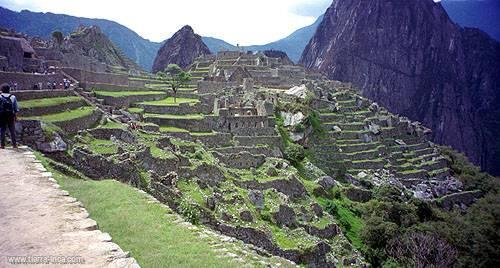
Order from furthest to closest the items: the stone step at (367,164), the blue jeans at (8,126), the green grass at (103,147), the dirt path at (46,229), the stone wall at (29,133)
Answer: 1. the stone step at (367,164)
2. the green grass at (103,147)
3. the stone wall at (29,133)
4. the blue jeans at (8,126)
5. the dirt path at (46,229)

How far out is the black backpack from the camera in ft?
43.0

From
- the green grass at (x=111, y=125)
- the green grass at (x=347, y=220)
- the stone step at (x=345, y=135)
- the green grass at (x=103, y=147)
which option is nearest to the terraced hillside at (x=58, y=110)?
the green grass at (x=111, y=125)

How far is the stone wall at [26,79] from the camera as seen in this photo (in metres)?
25.2

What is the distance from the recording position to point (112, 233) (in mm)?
9445

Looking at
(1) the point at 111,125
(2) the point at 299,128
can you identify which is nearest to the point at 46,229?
(1) the point at 111,125

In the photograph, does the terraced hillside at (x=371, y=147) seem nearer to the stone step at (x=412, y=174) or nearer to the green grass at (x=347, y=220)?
the stone step at (x=412, y=174)

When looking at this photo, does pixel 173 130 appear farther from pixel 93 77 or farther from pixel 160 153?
pixel 160 153

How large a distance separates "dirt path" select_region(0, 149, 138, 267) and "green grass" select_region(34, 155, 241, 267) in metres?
0.92

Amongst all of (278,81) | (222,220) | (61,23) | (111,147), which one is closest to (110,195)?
(111,147)

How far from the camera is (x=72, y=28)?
423 feet

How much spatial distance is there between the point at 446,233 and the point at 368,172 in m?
11.9

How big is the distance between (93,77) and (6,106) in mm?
28193

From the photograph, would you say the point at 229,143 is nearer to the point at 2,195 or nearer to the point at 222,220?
the point at 222,220

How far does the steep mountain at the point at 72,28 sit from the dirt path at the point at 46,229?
10304 cm
